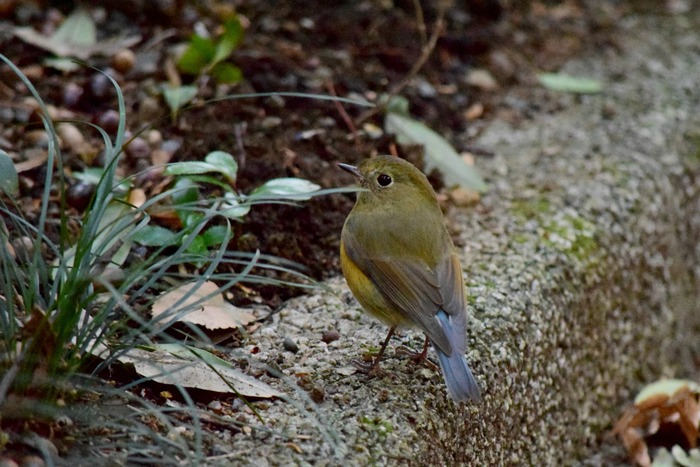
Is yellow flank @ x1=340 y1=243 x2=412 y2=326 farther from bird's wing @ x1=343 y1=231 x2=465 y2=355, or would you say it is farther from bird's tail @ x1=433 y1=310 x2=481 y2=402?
bird's tail @ x1=433 y1=310 x2=481 y2=402

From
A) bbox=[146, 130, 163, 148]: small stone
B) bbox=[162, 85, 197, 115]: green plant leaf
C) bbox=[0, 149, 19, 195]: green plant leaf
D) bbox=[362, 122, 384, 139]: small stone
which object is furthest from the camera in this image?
bbox=[362, 122, 384, 139]: small stone

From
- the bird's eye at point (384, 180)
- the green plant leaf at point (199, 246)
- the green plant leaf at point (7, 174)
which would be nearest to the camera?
the green plant leaf at point (7, 174)

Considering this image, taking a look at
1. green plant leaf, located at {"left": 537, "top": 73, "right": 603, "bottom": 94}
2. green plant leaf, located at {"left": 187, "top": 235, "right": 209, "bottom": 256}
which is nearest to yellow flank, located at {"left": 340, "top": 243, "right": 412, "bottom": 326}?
green plant leaf, located at {"left": 187, "top": 235, "right": 209, "bottom": 256}

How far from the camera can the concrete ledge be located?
9.12 feet

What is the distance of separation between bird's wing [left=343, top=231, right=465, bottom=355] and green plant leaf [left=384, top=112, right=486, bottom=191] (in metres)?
1.11

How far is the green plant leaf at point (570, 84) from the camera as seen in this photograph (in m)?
5.41

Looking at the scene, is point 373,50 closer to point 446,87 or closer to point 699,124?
point 446,87

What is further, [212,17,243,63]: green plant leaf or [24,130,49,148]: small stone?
[212,17,243,63]: green plant leaf

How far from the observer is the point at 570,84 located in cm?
544

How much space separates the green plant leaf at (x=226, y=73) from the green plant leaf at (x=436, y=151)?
2.39ft

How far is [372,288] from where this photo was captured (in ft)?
10.2

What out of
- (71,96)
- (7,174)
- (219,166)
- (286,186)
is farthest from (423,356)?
(71,96)

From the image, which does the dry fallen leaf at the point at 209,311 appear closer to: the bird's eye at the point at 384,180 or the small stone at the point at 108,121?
the bird's eye at the point at 384,180

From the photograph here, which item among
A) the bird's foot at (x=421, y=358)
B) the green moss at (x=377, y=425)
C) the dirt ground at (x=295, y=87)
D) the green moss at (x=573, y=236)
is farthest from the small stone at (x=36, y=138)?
the green moss at (x=573, y=236)
